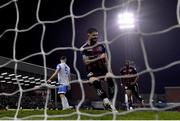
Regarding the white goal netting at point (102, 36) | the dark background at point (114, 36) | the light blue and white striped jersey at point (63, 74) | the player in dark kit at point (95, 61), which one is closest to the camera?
the player in dark kit at point (95, 61)

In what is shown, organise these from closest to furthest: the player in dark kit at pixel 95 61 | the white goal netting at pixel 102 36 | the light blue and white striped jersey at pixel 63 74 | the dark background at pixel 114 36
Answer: the player in dark kit at pixel 95 61 → the light blue and white striped jersey at pixel 63 74 → the white goal netting at pixel 102 36 → the dark background at pixel 114 36

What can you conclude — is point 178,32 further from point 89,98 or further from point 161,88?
point 89,98

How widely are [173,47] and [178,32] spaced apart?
2.51ft

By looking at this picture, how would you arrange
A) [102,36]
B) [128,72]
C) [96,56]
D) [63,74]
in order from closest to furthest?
[96,56] < [63,74] < [128,72] < [102,36]

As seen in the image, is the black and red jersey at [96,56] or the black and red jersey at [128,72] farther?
the black and red jersey at [128,72]

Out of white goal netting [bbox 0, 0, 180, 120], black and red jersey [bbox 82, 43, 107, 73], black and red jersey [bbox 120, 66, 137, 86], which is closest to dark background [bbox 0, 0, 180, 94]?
white goal netting [bbox 0, 0, 180, 120]

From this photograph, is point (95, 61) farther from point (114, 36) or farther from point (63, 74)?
point (114, 36)

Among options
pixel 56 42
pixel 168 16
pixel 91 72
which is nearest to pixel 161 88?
pixel 168 16

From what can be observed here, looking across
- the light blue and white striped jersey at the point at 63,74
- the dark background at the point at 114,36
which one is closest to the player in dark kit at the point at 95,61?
the light blue and white striped jersey at the point at 63,74

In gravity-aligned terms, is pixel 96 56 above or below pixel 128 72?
below

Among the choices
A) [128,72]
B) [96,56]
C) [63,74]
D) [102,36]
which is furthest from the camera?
[102,36]

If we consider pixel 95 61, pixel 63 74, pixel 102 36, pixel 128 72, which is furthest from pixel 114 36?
pixel 95 61

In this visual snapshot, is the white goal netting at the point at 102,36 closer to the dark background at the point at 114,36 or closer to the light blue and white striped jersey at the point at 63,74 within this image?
the dark background at the point at 114,36

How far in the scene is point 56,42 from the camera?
18.7 m
